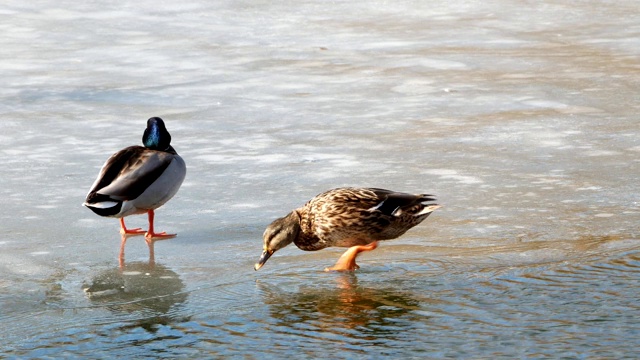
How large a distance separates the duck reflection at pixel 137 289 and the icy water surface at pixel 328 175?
2 cm

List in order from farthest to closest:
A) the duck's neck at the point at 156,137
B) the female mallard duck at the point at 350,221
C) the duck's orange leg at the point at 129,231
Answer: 1. the duck's neck at the point at 156,137
2. the duck's orange leg at the point at 129,231
3. the female mallard duck at the point at 350,221

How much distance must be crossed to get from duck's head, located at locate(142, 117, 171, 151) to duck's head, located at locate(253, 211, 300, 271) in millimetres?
1409

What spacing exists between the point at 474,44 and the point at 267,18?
8.76 feet

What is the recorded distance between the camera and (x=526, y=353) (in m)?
4.62

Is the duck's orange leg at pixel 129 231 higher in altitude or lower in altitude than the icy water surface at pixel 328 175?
lower

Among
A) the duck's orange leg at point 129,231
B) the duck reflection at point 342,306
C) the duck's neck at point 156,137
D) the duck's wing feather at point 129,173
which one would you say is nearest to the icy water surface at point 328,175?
the duck reflection at point 342,306

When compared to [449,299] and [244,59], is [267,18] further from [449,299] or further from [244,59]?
[449,299]

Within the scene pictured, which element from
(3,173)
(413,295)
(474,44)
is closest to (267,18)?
(474,44)

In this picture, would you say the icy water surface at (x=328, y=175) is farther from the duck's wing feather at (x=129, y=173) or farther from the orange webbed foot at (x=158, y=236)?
the duck's wing feather at (x=129, y=173)

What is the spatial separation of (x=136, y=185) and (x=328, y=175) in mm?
1484

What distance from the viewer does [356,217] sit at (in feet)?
18.8

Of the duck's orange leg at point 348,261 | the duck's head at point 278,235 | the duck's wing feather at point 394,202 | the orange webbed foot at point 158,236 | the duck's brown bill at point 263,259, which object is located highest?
the duck's wing feather at point 394,202

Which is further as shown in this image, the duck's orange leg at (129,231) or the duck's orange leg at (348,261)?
the duck's orange leg at (129,231)

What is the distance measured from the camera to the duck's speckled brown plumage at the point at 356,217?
18.8ft
